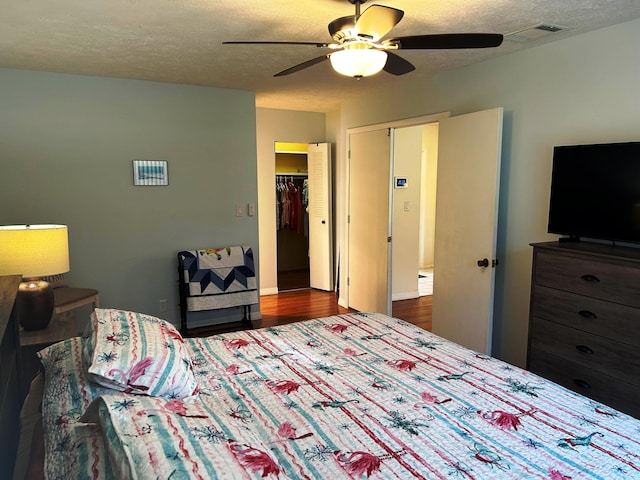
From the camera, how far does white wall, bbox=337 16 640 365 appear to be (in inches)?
102

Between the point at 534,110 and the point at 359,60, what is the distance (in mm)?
1634

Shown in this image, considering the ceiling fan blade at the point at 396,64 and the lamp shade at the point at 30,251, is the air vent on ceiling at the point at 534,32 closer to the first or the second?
the ceiling fan blade at the point at 396,64

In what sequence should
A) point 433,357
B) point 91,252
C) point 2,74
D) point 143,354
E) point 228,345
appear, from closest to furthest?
point 143,354 → point 433,357 → point 228,345 → point 2,74 → point 91,252

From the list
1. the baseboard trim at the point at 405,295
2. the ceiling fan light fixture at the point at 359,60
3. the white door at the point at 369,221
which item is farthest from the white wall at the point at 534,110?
the baseboard trim at the point at 405,295

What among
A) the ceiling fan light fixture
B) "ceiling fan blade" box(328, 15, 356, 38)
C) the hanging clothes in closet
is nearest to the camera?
"ceiling fan blade" box(328, 15, 356, 38)

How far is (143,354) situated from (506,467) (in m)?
1.26

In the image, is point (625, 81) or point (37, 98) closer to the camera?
point (625, 81)

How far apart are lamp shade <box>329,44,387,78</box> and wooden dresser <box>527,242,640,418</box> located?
57.9 inches

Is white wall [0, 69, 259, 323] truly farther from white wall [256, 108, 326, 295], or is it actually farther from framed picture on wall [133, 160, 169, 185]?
white wall [256, 108, 326, 295]

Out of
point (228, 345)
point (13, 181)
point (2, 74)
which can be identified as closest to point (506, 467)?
point (228, 345)

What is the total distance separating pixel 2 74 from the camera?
11.4 feet

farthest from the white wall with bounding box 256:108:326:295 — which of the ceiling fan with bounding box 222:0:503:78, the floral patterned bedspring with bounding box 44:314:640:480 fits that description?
the floral patterned bedspring with bounding box 44:314:640:480

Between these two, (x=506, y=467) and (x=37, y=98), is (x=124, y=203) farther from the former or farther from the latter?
(x=506, y=467)

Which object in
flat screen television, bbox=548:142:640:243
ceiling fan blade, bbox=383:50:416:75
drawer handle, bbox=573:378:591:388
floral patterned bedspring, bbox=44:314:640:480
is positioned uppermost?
ceiling fan blade, bbox=383:50:416:75
